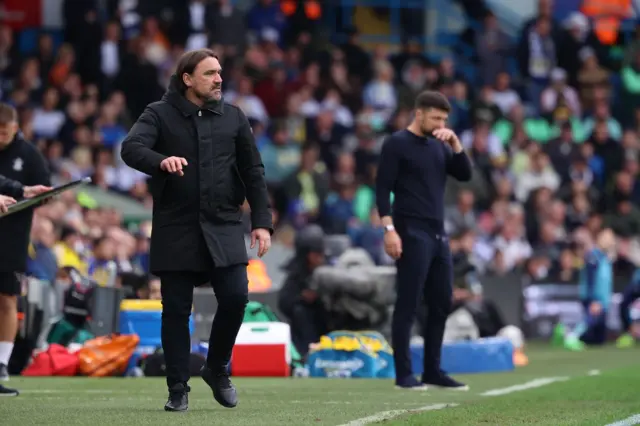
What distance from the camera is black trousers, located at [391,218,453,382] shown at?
12.0m

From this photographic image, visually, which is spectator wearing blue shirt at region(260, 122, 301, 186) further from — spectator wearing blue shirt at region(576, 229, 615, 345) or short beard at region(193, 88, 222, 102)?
short beard at region(193, 88, 222, 102)

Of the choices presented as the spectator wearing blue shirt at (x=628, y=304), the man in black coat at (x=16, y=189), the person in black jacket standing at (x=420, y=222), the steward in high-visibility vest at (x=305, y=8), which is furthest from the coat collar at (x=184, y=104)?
the steward in high-visibility vest at (x=305, y=8)

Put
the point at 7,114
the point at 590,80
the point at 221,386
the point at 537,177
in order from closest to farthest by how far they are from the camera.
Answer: the point at 221,386 < the point at 7,114 < the point at 537,177 < the point at 590,80

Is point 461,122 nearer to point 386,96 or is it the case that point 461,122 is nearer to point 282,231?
point 386,96

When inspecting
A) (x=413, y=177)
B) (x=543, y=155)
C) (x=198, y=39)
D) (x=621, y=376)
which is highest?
(x=198, y=39)

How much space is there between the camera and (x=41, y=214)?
18.2 m

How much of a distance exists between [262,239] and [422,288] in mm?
3165

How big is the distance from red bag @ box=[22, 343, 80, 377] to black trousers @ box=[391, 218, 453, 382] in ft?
10.4

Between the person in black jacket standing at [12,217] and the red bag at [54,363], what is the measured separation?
202 centimetres

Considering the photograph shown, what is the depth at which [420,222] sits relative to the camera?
1212cm

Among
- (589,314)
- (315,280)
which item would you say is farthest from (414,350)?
(589,314)

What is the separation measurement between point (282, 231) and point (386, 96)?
5.26 metres

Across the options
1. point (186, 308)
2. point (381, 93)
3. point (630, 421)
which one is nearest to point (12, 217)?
point (186, 308)

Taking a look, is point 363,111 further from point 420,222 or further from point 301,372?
point 420,222
